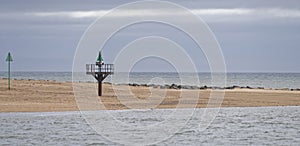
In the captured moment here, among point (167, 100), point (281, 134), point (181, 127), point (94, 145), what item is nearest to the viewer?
point (94, 145)

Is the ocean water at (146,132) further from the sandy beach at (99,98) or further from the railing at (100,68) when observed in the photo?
the railing at (100,68)

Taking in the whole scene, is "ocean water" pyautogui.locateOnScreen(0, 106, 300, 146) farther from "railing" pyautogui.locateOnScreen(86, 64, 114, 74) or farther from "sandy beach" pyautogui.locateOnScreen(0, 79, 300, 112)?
"railing" pyautogui.locateOnScreen(86, 64, 114, 74)

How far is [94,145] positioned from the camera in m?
25.7

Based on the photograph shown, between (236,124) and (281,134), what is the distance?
4.36 meters

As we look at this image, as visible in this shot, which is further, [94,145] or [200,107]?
[200,107]

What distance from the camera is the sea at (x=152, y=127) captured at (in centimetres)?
2723

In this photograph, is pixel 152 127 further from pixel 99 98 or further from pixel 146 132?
pixel 99 98

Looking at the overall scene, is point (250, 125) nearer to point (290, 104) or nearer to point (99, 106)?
point (99, 106)

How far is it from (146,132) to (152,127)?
200 cm

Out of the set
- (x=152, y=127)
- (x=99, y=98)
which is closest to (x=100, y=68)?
(x=99, y=98)

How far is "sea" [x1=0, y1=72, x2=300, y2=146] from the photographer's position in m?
27.2

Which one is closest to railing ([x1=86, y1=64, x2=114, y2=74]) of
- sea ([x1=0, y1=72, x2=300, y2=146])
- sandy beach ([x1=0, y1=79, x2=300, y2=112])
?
sandy beach ([x1=0, y1=79, x2=300, y2=112])

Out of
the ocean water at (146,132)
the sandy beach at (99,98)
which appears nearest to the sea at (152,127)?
the ocean water at (146,132)

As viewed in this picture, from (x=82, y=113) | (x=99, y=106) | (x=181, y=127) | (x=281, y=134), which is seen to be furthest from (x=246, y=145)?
(x=99, y=106)
